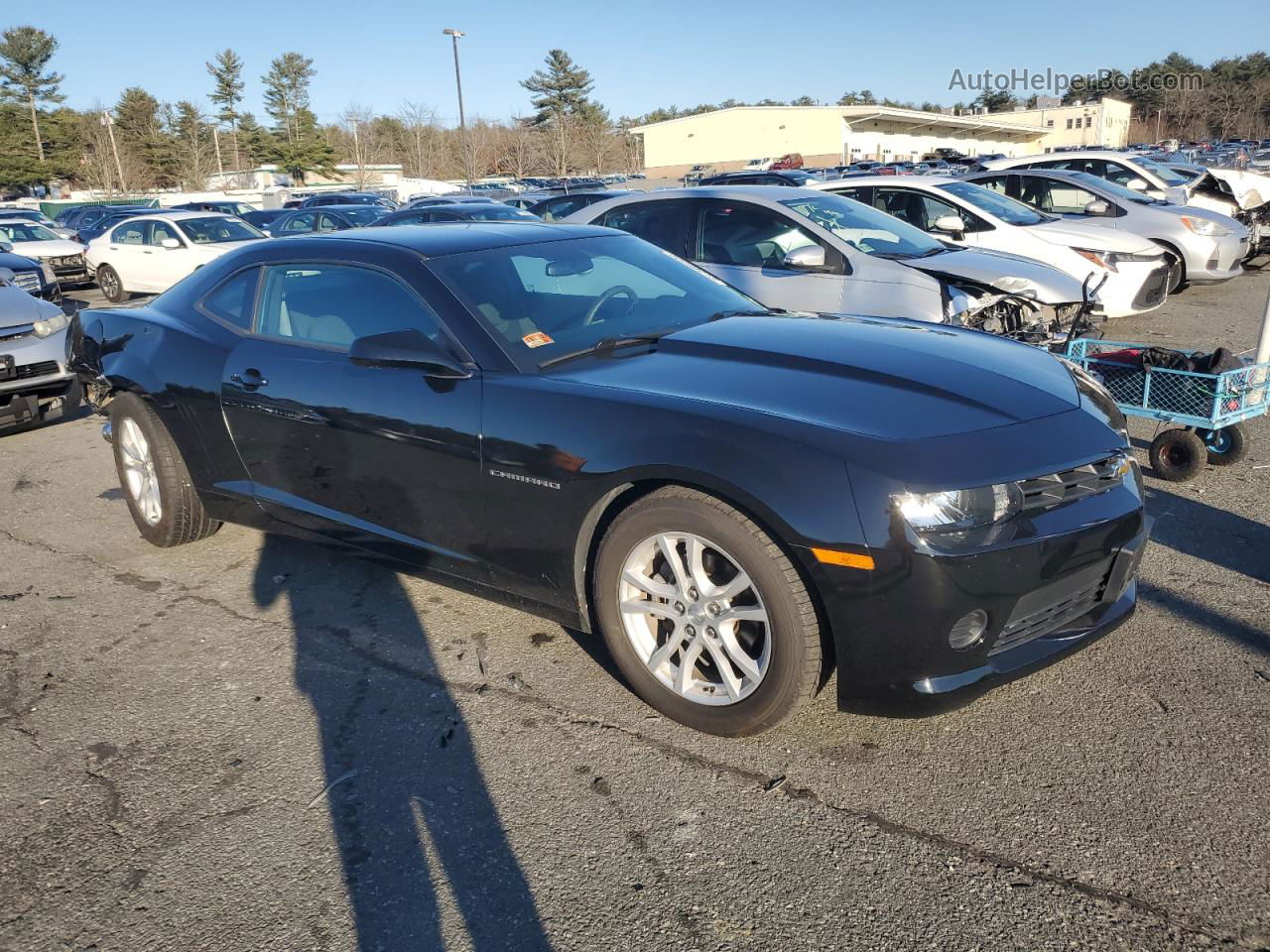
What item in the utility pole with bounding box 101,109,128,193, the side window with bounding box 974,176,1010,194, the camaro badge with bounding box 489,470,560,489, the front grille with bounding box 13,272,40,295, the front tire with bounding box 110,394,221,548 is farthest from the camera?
the utility pole with bounding box 101,109,128,193

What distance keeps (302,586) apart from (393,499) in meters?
1.03

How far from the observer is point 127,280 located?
16.2 meters

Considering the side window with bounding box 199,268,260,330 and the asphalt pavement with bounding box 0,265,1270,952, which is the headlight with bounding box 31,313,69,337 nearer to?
the side window with bounding box 199,268,260,330

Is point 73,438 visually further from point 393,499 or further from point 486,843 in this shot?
point 486,843

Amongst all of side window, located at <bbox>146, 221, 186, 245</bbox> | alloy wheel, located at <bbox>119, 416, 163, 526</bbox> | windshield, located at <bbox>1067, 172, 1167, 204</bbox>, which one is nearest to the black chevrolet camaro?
alloy wheel, located at <bbox>119, 416, 163, 526</bbox>

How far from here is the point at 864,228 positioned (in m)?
7.74

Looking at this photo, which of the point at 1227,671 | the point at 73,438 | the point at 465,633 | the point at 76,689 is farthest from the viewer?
the point at 73,438

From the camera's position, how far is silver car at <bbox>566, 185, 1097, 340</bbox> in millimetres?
6719

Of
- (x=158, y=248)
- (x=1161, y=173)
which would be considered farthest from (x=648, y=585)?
(x=1161, y=173)

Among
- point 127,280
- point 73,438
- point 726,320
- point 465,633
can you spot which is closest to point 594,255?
point 726,320

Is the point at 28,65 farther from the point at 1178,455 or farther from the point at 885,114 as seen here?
the point at 1178,455

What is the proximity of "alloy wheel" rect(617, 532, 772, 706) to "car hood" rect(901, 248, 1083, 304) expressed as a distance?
4746 mm

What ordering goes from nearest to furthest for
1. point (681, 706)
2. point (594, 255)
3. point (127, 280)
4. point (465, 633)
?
1. point (681, 706)
2. point (465, 633)
3. point (594, 255)
4. point (127, 280)

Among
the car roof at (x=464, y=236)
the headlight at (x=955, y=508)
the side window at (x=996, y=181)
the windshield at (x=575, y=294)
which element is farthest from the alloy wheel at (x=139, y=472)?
the side window at (x=996, y=181)
